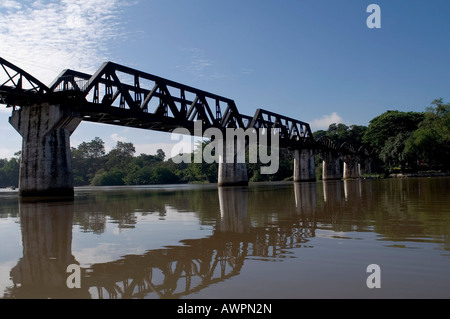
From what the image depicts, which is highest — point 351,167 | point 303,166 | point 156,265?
point 303,166

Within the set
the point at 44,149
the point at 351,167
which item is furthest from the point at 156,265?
the point at 351,167

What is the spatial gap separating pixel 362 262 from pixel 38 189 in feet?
83.9

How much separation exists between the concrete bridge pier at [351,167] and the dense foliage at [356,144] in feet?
22.3

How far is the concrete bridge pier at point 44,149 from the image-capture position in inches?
1018

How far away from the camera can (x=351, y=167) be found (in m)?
106

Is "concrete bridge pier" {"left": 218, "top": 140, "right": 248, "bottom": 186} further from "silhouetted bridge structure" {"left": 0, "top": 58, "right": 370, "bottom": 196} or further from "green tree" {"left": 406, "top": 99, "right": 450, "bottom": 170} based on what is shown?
"green tree" {"left": 406, "top": 99, "right": 450, "bottom": 170}

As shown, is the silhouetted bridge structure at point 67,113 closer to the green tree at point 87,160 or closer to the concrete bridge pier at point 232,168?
the concrete bridge pier at point 232,168

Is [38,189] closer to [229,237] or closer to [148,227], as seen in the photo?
[148,227]

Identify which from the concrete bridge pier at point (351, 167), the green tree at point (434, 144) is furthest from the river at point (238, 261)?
the concrete bridge pier at point (351, 167)

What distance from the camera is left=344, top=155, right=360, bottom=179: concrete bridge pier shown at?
104469mm

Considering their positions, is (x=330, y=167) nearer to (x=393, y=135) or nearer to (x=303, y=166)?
(x=303, y=166)

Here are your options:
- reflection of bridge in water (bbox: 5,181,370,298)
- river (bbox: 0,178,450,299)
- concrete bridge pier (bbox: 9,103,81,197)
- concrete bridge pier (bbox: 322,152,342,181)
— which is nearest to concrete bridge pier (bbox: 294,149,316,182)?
concrete bridge pier (bbox: 322,152,342,181)

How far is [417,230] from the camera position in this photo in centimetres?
679

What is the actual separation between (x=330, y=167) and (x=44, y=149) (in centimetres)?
7295
